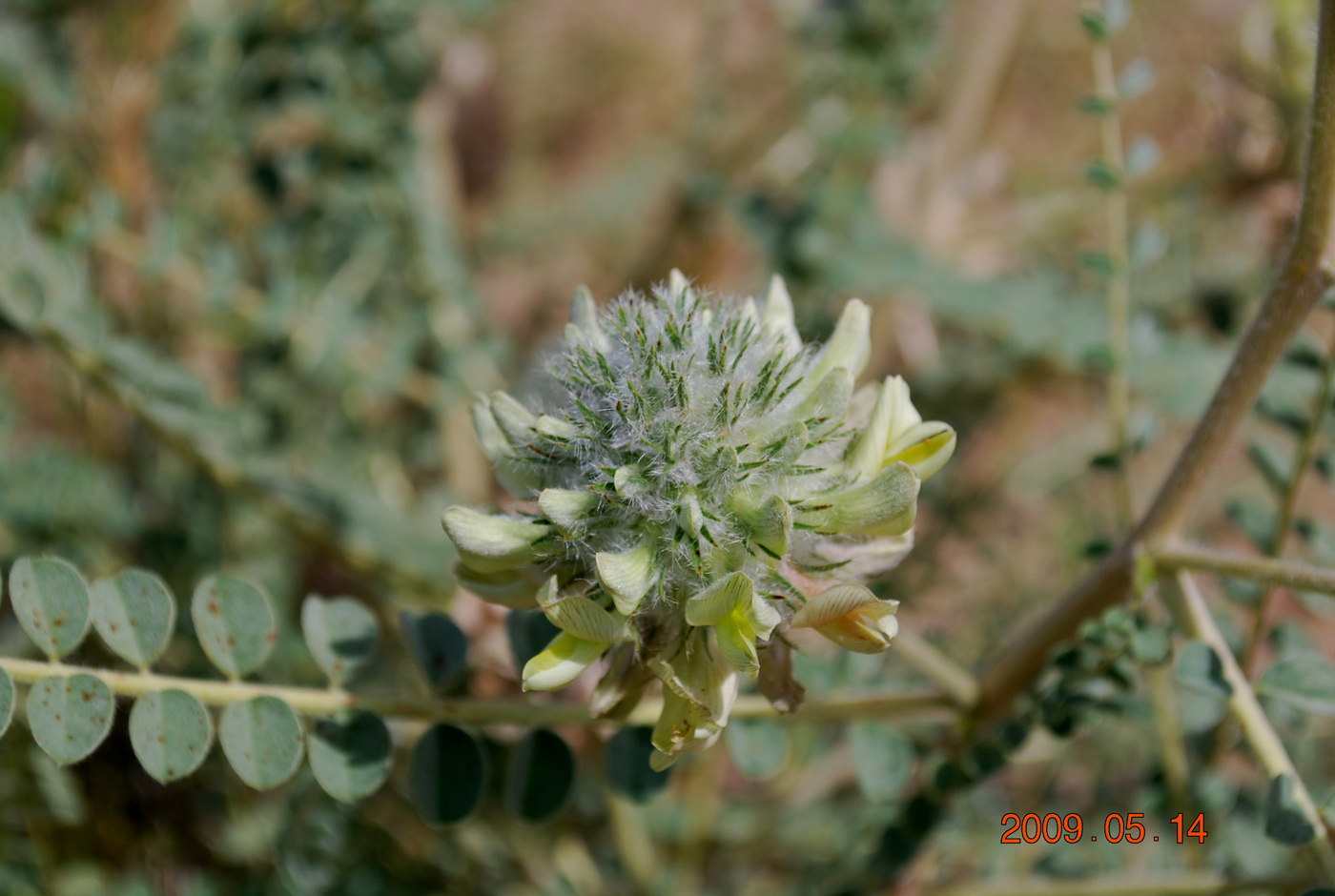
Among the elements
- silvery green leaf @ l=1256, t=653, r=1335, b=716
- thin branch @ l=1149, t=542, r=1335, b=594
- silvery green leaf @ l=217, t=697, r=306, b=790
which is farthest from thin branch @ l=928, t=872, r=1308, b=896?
silvery green leaf @ l=217, t=697, r=306, b=790

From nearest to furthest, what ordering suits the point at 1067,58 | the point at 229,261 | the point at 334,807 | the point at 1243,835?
the point at 1243,835, the point at 334,807, the point at 229,261, the point at 1067,58

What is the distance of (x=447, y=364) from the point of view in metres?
1.85

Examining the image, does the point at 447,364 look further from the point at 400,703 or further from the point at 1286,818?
the point at 1286,818

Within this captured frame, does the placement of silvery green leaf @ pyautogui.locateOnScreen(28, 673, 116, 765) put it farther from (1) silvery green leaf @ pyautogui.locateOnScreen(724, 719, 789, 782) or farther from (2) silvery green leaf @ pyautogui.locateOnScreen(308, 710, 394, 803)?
(1) silvery green leaf @ pyautogui.locateOnScreen(724, 719, 789, 782)

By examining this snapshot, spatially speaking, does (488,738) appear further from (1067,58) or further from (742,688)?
(1067,58)

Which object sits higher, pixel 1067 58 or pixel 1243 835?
pixel 1067 58

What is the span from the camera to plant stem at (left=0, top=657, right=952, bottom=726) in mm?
763

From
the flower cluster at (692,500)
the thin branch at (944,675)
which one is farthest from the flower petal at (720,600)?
the thin branch at (944,675)

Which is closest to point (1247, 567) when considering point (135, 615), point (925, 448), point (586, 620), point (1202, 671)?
point (1202, 671)

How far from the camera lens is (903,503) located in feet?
2.33

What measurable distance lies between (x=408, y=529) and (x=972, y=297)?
1000 mm

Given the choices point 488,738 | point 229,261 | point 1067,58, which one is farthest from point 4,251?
point 1067,58

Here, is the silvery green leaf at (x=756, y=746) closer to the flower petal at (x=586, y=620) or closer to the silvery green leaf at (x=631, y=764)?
the silvery green leaf at (x=631, y=764)

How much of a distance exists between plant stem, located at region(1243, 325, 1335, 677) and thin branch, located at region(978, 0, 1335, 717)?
212 millimetres
